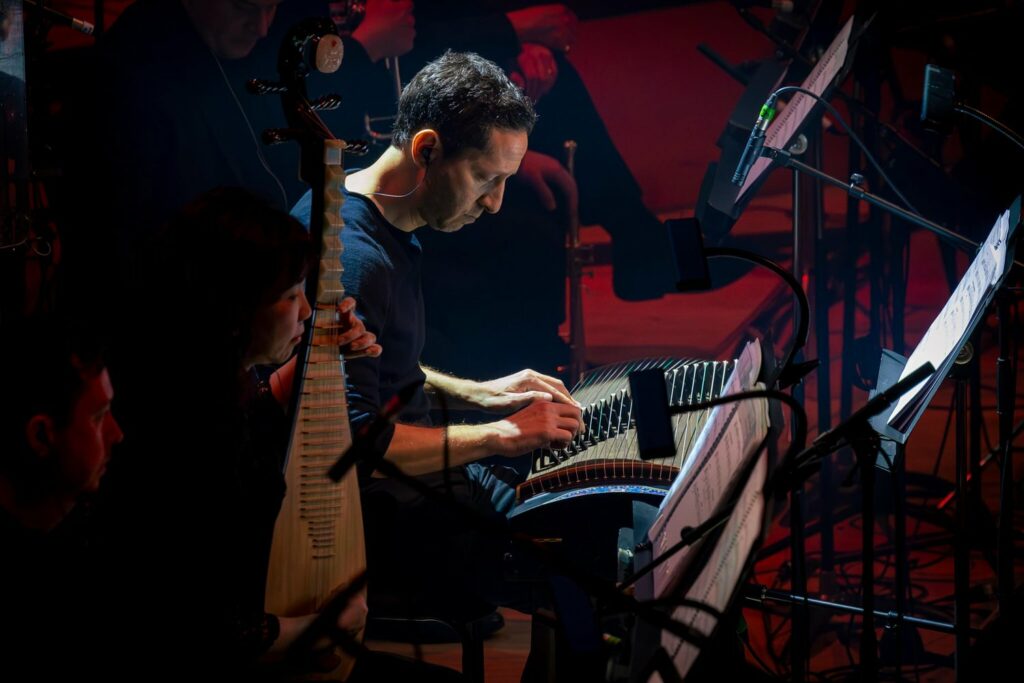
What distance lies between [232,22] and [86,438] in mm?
2376

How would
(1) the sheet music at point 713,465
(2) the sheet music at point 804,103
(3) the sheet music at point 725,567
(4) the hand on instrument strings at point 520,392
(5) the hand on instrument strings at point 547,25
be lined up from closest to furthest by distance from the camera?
(3) the sheet music at point 725,567 → (1) the sheet music at point 713,465 → (4) the hand on instrument strings at point 520,392 → (2) the sheet music at point 804,103 → (5) the hand on instrument strings at point 547,25

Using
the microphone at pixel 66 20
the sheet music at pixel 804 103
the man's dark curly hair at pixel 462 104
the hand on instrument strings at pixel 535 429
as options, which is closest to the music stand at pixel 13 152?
the microphone at pixel 66 20

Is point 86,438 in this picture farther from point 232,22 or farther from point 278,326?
point 232,22

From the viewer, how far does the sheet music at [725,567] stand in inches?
41.5

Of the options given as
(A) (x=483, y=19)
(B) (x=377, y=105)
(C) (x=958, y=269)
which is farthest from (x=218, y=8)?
(C) (x=958, y=269)

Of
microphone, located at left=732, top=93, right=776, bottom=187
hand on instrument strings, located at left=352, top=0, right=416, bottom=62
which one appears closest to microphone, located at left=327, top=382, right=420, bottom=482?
microphone, located at left=732, top=93, right=776, bottom=187

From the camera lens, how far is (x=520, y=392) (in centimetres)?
236

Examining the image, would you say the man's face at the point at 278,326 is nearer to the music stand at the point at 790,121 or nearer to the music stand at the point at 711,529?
the music stand at the point at 711,529

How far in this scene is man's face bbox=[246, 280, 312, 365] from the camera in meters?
1.62

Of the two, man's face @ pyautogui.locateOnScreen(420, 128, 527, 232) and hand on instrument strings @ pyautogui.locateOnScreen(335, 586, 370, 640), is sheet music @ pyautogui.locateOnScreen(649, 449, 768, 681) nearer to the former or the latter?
hand on instrument strings @ pyautogui.locateOnScreen(335, 586, 370, 640)

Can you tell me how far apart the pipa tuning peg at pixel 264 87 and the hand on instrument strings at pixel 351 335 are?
0.41 meters

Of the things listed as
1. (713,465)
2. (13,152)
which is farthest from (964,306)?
(13,152)

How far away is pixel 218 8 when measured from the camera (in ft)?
10.9

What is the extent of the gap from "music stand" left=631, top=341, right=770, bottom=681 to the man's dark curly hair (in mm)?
1079
